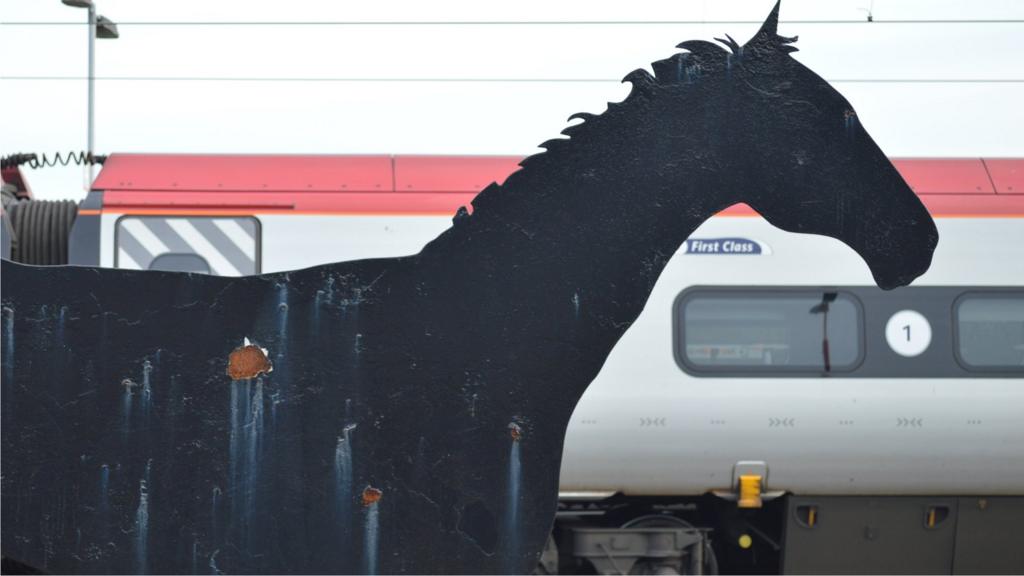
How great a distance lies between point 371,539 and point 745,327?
392 centimetres

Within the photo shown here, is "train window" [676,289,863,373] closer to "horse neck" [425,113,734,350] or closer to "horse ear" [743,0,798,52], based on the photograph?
"horse neck" [425,113,734,350]

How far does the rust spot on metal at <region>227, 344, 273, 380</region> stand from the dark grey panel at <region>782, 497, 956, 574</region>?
178 inches

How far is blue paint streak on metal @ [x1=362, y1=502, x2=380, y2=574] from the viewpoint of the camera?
3.15m

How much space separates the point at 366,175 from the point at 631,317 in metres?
3.75

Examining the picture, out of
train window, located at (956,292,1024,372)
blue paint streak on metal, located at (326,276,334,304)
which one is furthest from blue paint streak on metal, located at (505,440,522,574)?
train window, located at (956,292,1024,372)

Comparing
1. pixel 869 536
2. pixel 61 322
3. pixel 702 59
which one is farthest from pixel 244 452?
pixel 869 536

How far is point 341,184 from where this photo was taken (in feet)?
21.6

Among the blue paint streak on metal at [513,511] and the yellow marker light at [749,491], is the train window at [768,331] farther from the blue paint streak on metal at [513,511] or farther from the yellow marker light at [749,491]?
the blue paint streak on metal at [513,511]

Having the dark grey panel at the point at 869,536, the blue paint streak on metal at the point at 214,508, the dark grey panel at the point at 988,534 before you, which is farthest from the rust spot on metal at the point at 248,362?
the dark grey panel at the point at 988,534

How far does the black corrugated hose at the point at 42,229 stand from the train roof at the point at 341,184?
231 millimetres

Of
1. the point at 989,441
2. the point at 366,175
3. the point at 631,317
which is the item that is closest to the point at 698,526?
the point at 989,441

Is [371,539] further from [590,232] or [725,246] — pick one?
[725,246]

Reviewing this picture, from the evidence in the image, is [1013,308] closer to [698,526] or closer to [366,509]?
[698,526]

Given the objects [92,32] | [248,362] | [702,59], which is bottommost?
[248,362]
